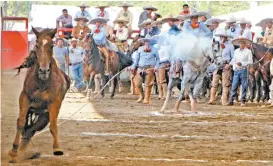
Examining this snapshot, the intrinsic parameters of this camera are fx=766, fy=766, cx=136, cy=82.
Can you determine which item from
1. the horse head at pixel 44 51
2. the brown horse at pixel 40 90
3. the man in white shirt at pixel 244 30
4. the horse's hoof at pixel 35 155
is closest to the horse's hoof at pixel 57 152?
the brown horse at pixel 40 90

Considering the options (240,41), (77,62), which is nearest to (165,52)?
(240,41)

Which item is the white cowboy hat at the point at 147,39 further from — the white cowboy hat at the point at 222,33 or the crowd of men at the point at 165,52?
Answer: the white cowboy hat at the point at 222,33

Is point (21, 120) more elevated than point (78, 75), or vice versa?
point (21, 120)

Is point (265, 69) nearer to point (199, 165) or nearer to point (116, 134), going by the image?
point (116, 134)

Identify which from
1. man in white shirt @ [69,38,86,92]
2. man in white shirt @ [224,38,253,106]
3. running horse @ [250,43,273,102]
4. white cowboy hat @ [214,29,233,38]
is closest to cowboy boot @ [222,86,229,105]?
man in white shirt @ [224,38,253,106]

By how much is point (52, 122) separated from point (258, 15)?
51.5 feet

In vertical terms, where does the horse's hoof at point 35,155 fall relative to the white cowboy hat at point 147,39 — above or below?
below

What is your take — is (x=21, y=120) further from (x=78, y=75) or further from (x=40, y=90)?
(x=78, y=75)

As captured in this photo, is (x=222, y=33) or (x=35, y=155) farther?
(x=222, y=33)

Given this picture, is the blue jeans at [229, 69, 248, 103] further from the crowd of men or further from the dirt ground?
the dirt ground

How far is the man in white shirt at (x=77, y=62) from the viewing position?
20312 mm

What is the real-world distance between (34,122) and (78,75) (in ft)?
40.6

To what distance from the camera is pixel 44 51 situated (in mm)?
8008

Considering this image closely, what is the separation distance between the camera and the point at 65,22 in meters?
22.5
